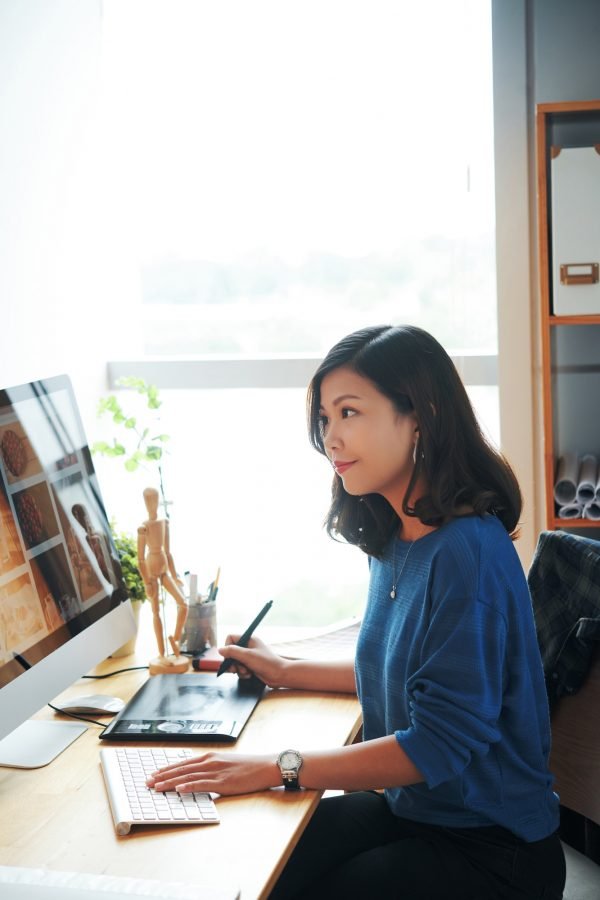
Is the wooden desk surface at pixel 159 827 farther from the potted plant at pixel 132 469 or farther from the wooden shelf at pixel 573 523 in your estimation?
the wooden shelf at pixel 573 523

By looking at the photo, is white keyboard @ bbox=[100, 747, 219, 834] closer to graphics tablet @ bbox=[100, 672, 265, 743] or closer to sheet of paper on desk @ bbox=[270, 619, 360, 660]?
graphics tablet @ bbox=[100, 672, 265, 743]

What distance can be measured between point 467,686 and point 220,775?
0.34 meters

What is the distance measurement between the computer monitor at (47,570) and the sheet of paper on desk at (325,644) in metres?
0.31

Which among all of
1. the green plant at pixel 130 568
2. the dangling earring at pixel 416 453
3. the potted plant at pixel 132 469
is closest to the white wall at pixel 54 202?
the potted plant at pixel 132 469

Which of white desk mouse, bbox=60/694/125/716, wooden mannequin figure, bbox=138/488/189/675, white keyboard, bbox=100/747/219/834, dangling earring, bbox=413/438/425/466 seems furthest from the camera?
wooden mannequin figure, bbox=138/488/189/675

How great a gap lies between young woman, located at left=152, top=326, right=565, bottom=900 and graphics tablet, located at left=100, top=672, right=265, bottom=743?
0.45 feet

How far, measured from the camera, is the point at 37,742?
1.50 meters

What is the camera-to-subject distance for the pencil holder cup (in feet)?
6.03

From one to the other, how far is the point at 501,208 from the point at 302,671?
4.60 ft

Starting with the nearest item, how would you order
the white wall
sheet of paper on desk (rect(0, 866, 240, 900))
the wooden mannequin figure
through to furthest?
sheet of paper on desk (rect(0, 866, 240, 900)) < the wooden mannequin figure < the white wall

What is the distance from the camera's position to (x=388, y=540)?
5.13 feet

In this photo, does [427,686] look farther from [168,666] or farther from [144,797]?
[168,666]

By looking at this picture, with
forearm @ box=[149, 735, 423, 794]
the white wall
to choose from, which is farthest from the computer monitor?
the white wall

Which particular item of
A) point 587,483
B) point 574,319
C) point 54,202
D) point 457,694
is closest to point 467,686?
point 457,694
